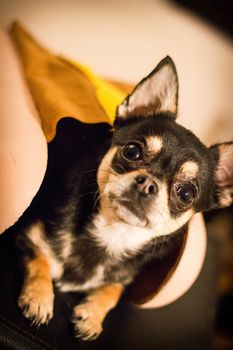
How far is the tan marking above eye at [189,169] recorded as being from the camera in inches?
32.8

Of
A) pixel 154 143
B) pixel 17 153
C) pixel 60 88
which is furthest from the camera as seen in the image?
pixel 60 88

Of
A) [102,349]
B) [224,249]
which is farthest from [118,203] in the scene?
[224,249]

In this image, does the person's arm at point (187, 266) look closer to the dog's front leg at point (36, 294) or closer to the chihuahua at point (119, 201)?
the chihuahua at point (119, 201)

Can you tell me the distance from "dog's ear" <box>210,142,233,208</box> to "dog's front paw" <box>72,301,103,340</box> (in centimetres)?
43

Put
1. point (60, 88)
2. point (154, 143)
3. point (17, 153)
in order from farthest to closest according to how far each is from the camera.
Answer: point (60, 88)
point (154, 143)
point (17, 153)

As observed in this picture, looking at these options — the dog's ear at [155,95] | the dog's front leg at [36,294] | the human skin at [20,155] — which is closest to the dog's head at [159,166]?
the dog's ear at [155,95]

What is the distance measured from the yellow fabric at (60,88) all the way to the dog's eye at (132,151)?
0.10 meters

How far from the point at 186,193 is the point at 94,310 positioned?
Result: 419mm

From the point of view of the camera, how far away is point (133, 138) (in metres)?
0.92

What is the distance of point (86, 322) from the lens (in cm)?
96

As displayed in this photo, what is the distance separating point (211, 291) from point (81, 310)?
2.38ft

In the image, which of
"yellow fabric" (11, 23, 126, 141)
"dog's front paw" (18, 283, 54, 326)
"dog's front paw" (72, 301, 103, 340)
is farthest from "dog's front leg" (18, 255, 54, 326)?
"yellow fabric" (11, 23, 126, 141)

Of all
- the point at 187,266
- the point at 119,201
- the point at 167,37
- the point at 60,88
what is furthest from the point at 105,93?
the point at 187,266

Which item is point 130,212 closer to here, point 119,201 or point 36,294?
point 119,201
